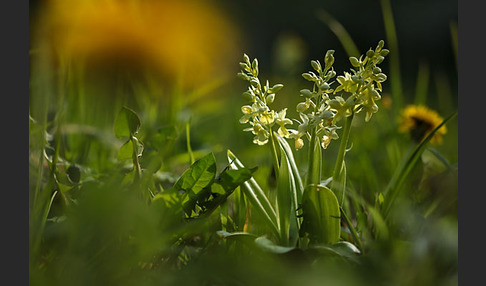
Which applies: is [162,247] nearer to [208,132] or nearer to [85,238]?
[85,238]

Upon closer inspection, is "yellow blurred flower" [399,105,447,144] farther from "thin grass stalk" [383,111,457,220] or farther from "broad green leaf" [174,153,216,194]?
"broad green leaf" [174,153,216,194]

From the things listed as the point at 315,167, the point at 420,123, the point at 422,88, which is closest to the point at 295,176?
the point at 315,167

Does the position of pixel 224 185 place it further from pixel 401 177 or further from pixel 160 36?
pixel 160 36

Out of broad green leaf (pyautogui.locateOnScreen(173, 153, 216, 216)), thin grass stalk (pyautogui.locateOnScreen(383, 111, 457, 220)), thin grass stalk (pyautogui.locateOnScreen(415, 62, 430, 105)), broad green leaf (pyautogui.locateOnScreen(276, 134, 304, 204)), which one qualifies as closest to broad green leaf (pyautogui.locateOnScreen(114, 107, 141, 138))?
broad green leaf (pyautogui.locateOnScreen(173, 153, 216, 216))

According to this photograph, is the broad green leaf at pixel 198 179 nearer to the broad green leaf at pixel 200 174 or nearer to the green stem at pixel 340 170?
the broad green leaf at pixel 200 174

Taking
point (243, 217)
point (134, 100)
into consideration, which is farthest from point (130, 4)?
point (243, 217)

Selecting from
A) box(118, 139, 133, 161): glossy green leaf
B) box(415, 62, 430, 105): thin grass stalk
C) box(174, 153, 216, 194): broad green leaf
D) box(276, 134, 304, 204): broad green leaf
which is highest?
box(415, 62, 430, 105): thin grass stalk
